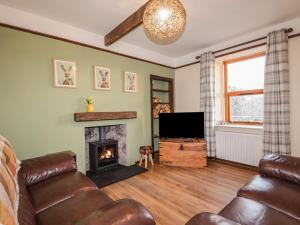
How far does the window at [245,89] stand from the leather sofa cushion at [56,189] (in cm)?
323

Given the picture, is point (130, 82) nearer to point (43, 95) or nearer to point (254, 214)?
point (43, 95)

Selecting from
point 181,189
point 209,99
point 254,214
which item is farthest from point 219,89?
point 254,214

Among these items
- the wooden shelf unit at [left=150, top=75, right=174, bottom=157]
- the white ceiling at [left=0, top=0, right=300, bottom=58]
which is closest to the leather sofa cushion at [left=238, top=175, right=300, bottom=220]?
the white ceiling at [left=0, top=0, right=300, bottom=58]

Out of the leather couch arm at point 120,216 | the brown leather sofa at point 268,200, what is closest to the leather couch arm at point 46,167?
the leather couch arm at point 120,216

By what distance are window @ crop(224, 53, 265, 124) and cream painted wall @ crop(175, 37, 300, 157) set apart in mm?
166

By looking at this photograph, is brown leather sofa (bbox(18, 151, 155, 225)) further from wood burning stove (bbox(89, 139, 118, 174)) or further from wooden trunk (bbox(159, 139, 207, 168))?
wooden trunk (bbox(159, 139, 207, 168))

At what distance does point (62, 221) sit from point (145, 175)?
6.55ft

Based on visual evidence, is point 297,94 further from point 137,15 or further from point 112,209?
point 112,209

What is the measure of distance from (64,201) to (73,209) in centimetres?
18

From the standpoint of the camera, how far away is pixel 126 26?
8.17 ft

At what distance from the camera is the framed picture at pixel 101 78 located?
9.73 ft

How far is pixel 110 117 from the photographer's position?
3.03 metres

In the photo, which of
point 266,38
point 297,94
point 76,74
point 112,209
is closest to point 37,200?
point 112,209

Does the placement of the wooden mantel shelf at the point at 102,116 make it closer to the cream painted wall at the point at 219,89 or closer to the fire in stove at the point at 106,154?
the fire in stove at the point at 106,154
